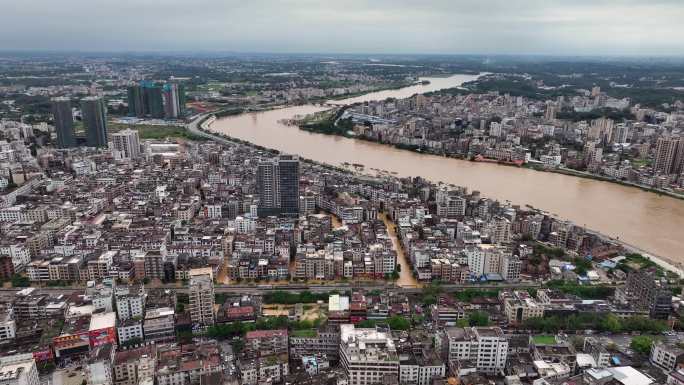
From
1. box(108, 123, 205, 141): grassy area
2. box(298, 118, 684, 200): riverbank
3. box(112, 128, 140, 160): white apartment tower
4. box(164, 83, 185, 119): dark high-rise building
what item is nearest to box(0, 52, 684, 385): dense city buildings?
box(298, 118, 684, 200): riverbank

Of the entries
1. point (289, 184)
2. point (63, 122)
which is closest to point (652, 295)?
point (289, 184)

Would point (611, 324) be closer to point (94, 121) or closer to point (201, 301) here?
point (201, 301)

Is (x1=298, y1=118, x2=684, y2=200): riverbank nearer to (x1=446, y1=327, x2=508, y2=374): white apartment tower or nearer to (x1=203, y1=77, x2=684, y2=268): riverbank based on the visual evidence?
(x1=203, y1=77, x2=684, y2=268): riverbank

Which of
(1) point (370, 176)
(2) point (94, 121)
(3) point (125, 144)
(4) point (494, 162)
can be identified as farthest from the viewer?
(2) point (94, 121)

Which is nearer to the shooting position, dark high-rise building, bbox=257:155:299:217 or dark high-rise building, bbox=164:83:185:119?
dark high-rise building, bbox=257:155:299:217

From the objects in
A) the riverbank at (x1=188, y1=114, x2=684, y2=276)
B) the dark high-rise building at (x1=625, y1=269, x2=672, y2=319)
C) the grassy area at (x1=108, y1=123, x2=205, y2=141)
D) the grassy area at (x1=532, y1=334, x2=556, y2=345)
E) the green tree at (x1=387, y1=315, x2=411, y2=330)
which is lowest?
the grassy area at (x1=108, y1=123, x2=205, y2=141)
